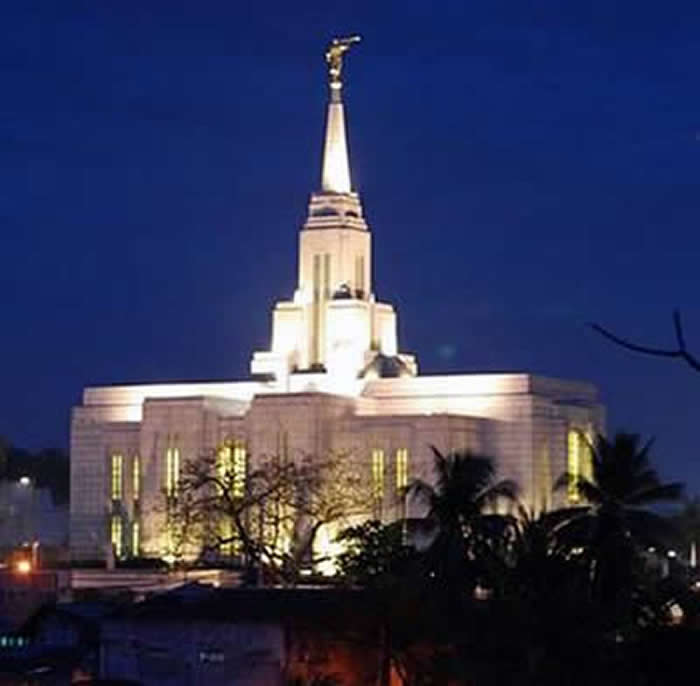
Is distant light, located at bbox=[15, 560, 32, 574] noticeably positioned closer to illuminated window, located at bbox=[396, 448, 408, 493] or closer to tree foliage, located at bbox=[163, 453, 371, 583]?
tree foliage, located at bbox=[163, 453, 371, 583]

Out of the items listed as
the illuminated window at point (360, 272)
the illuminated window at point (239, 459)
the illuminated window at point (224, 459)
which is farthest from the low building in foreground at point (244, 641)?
the illuminated window at point (360, 272)

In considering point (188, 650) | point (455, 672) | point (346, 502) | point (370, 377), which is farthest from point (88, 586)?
point (455, 672)

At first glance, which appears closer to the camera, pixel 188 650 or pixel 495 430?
pixel 188 650

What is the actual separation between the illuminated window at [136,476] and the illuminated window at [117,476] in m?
1.06

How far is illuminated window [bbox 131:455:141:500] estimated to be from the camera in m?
164

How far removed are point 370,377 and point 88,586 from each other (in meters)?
39.3

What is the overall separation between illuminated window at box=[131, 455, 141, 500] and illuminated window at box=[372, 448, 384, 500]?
14.2m

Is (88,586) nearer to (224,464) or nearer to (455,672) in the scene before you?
(224,464)

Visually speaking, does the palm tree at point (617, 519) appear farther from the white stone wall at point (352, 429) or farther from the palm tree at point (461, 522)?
the white stone wall at point (352, 429)

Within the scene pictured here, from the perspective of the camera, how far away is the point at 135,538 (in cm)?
16250

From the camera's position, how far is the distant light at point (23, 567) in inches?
5127

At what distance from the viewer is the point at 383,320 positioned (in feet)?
571

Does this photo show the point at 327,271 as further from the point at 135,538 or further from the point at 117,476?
the point at 135,538

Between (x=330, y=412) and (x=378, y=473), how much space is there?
6.13 metres
